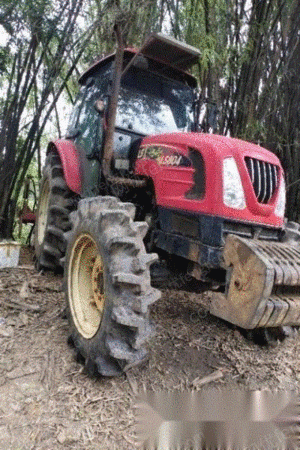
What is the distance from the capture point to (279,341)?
9.08ft

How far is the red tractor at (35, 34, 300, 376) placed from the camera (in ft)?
6.72

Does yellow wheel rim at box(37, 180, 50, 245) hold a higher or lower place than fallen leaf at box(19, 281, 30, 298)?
higher

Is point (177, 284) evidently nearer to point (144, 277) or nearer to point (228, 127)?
point (144, 277)

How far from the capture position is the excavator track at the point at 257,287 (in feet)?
6.40

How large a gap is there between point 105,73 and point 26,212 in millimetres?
2187

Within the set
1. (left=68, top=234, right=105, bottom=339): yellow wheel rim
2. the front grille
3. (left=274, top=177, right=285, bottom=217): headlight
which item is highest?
the front grille

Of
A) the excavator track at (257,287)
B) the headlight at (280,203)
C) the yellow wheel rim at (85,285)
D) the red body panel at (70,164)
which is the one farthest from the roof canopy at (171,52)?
the excavator track at (257,287)

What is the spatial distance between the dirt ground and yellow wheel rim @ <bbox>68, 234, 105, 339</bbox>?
217 millimetres

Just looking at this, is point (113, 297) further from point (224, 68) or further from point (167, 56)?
point (224, 68)

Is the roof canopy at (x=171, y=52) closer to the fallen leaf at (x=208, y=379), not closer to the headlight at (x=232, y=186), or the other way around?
the headlight at (x=232, y=186)

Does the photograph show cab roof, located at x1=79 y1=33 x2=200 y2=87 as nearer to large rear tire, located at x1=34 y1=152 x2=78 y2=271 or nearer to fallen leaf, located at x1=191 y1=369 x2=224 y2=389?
large rear tire, located at x1=34 y1=152 x2=78 y2=271

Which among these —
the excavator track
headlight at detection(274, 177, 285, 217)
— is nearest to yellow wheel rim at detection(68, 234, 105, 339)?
the excavator track

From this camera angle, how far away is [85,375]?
2193mm

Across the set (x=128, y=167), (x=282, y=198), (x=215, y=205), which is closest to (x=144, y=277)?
(x=215, y=205)
